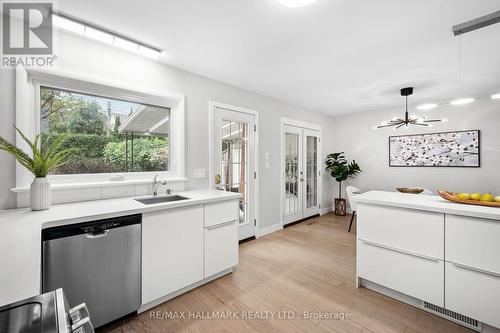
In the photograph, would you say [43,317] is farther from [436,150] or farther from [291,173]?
[436,150]

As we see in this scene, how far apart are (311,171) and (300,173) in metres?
0.51

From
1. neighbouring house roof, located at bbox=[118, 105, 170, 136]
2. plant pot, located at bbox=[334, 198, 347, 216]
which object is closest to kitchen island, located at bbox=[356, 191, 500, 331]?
→ neighbouring house roof, located at bbox=[118, 105, 170, 136]

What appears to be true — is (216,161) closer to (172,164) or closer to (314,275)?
(172,164)

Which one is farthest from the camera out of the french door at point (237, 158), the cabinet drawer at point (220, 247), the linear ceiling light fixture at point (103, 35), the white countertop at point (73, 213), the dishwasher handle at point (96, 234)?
the french door at point (237, 158)

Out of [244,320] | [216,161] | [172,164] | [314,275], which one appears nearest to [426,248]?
[314,275]

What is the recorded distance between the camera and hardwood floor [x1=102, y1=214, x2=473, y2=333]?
1.71 m

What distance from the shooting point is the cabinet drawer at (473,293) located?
5.07 feet

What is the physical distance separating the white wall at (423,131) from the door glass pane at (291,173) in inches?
66.1

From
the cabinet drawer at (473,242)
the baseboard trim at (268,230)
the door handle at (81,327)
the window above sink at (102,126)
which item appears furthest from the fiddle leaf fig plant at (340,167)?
the door handle at (81,327)

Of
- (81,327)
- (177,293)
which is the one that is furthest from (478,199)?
(177,293)

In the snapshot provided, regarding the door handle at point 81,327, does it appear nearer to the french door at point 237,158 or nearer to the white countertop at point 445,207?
the white countertop at point 445,207

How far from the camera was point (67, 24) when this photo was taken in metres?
1.77

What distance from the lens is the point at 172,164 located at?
8.94ft

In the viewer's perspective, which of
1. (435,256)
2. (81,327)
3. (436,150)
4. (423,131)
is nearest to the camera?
(81,327)
